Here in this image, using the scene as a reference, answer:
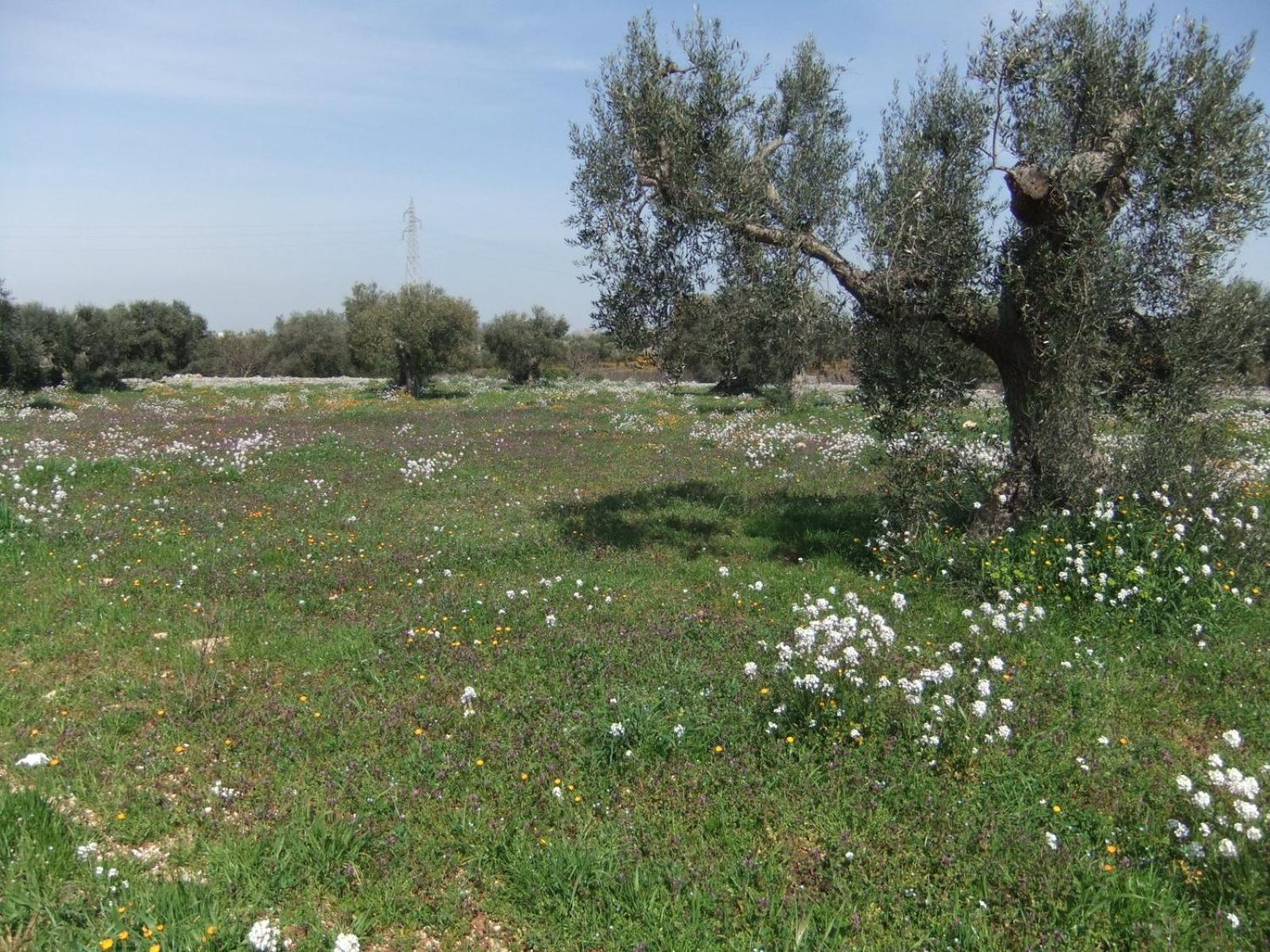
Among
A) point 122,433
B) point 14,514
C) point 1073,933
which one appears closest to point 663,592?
point 1073,933

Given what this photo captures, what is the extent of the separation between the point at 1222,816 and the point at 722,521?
8.06m

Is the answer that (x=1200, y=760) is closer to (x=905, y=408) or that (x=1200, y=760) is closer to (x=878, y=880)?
(x=878, y=880)

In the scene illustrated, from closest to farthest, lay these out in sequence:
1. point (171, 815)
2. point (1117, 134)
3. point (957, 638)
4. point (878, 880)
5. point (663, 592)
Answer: point (878, 880)
point (171, 815)
point (957, 638)
point (1117, 134)
point (663, 592)

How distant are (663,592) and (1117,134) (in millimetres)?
6127

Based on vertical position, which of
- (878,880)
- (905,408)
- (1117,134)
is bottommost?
(878,880)

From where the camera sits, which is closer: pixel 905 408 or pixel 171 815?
pixel 171 815

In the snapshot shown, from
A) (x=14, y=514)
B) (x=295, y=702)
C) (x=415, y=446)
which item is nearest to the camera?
(x=295, y=702)

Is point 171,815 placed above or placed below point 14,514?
below

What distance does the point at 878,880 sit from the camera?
4.21 meters

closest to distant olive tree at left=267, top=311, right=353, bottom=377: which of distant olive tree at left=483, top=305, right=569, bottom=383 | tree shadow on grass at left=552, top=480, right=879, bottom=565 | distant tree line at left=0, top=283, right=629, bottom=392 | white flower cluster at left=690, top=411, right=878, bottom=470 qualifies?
distant tree line at left=0, top=283, right=629, bottom=392

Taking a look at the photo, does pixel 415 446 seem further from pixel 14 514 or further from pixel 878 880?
pixel 878 880

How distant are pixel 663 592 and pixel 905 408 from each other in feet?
11.6

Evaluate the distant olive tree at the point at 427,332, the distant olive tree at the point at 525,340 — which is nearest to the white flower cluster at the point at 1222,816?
the distant olive tree at the point at 427,332

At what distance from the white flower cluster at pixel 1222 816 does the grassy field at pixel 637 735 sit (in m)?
0.02
